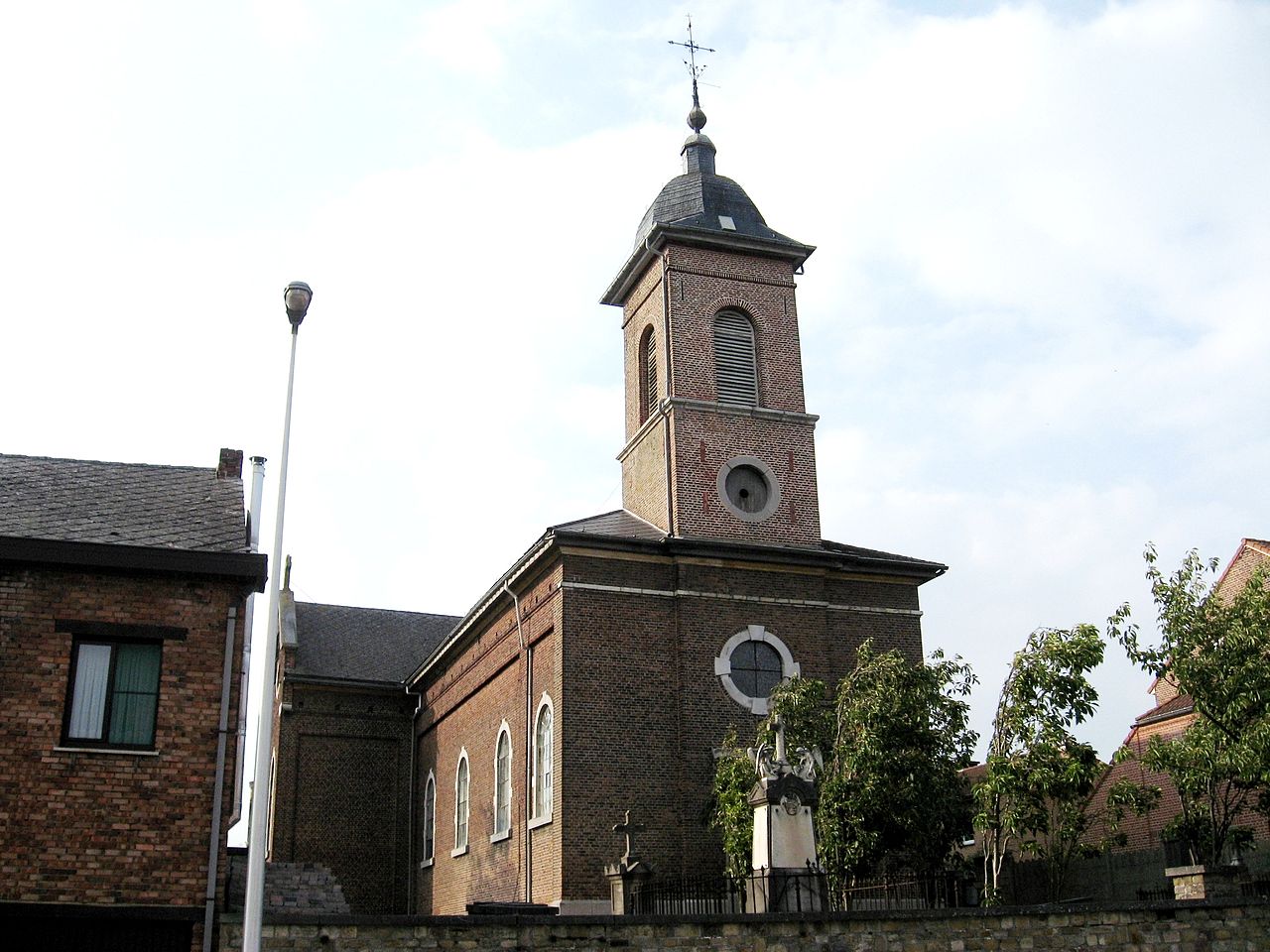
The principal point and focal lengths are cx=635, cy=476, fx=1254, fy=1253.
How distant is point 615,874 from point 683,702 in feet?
13.6

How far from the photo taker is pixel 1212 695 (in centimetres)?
1869

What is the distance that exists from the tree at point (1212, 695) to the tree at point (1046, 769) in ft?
2.47

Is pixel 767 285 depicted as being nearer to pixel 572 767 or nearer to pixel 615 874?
pixel 572 767

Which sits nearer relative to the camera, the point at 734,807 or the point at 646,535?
the point at 734,807

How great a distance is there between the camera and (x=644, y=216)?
29.3 meters

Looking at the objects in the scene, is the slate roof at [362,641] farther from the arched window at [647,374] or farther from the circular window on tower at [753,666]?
the circular window on tower at [753,666]

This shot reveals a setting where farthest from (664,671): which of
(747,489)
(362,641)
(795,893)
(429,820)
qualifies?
(362,641)

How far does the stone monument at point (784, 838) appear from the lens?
17016mm

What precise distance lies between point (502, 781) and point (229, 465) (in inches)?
423

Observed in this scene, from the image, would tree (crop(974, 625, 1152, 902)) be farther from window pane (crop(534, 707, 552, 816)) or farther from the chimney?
the chimney

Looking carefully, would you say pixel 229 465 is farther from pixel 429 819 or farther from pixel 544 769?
pixel 429 819

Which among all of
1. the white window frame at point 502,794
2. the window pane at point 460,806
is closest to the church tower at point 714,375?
the white window frame at point 502,794

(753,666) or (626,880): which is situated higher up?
(753,666)

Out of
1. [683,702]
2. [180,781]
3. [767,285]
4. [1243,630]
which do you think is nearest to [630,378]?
[767,285]
